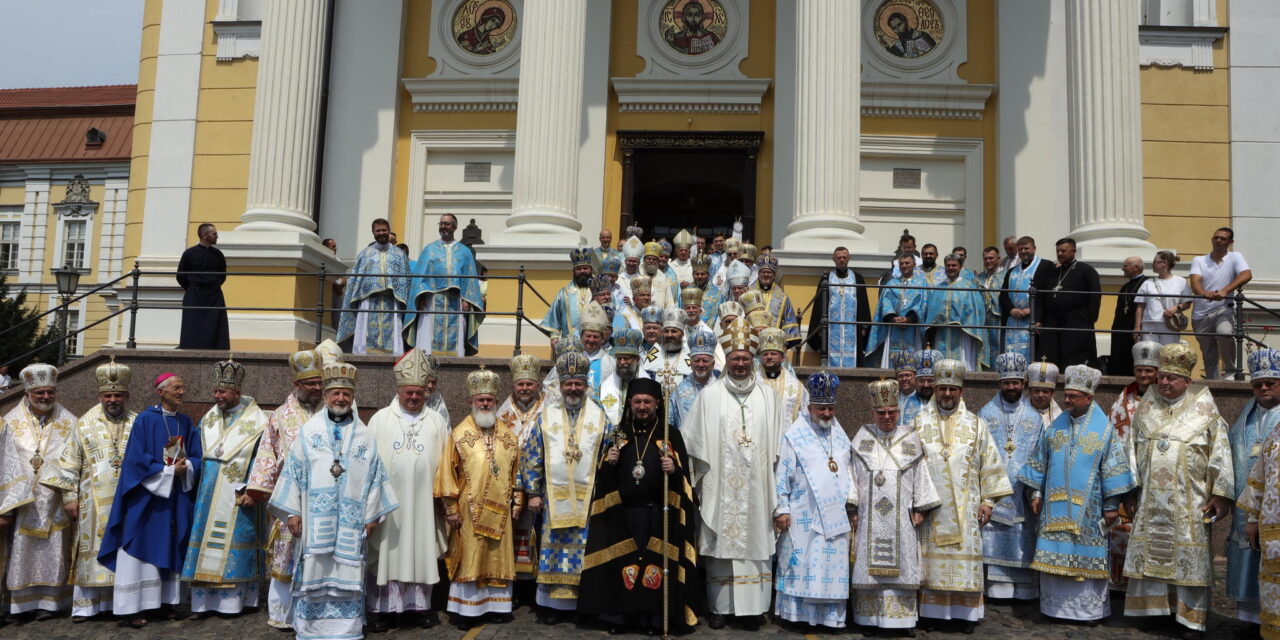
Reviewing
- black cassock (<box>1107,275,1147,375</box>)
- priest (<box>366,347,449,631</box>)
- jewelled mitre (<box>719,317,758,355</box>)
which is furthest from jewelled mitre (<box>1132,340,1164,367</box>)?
priest (<box>366,347,449,631</box>)

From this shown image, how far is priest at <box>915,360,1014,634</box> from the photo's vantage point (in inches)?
321

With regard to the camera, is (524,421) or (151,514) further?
(524,421)

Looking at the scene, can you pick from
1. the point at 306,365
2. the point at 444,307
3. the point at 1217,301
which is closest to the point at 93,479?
the point at 306,365

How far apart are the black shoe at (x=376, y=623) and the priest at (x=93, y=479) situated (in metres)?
1.98

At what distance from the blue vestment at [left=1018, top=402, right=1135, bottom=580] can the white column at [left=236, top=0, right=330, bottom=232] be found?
9.79 meters

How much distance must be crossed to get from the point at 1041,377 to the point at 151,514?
6.91 meters

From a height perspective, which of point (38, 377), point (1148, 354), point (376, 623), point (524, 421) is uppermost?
point (1148, 354)

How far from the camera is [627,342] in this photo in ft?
29.4

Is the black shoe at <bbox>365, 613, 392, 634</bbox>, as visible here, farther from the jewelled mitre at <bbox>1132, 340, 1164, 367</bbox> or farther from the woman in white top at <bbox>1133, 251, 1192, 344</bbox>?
the woman in white top at <bbox>1133, 251, 1192, 344</bbox>

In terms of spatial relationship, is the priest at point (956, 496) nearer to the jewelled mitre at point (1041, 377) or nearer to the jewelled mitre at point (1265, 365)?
the jewelled mitre at point (1041, 377)

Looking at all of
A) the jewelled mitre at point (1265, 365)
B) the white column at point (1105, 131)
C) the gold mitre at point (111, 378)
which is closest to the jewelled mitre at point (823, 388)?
the jewelled mitre at point (1265, 365)

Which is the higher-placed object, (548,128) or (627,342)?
(548,128)

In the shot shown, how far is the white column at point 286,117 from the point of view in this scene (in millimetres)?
14656

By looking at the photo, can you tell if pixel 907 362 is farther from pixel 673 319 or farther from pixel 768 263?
pixel 768 263
